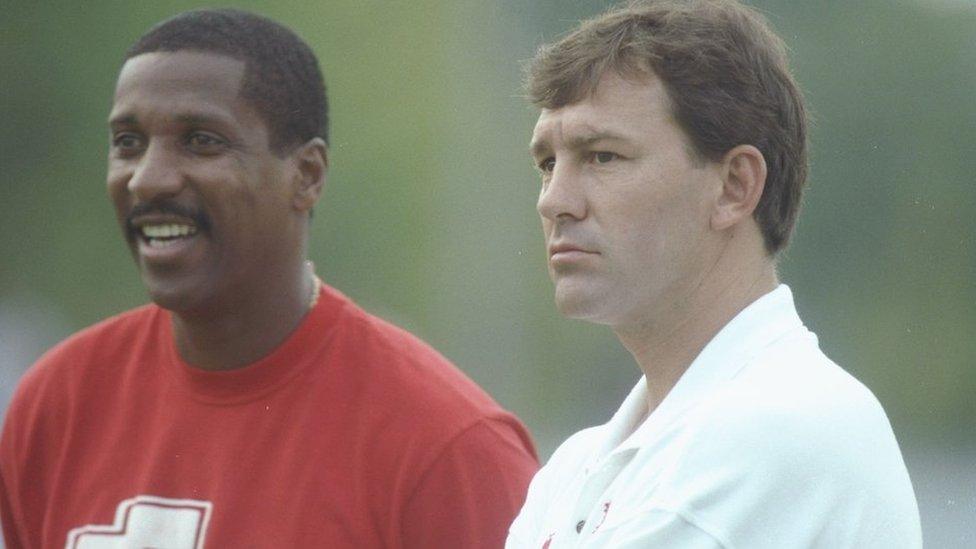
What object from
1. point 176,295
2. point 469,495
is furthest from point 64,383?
point 469,495

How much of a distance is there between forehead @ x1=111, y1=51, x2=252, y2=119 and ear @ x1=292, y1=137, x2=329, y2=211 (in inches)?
7.6

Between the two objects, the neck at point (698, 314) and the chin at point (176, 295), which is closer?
the neck at point (698, 314)

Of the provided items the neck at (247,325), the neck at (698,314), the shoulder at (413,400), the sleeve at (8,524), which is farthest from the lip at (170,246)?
the neck at (698,314)

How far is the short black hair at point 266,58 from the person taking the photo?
150 inches

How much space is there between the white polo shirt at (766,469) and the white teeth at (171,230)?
132cm

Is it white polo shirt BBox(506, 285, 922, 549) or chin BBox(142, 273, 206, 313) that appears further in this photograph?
chin BBox(142, 273, 206, 313)

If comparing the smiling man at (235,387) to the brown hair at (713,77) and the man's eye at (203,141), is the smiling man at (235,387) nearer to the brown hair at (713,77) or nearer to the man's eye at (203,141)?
the man's eye at (203,141)

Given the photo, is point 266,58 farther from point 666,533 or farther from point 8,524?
point 666,533

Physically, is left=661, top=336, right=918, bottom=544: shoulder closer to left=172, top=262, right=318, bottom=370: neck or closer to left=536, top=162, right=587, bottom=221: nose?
left=536, top=162, right=587, bottom=221: nose

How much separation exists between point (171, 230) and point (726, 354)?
1.42 m

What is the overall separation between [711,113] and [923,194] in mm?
12890

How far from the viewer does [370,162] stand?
58.9ft

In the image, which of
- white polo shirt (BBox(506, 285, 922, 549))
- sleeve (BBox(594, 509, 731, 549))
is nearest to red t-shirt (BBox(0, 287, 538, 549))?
white polo shirt (BBox(506, 285, 922, 549))

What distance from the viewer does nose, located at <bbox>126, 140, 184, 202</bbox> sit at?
144 inches
